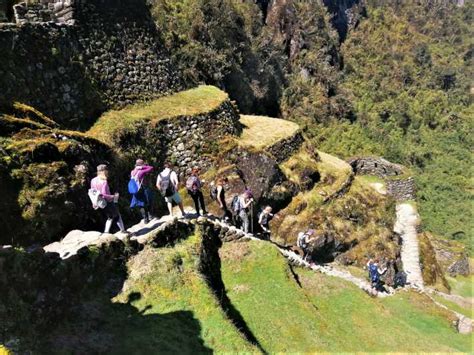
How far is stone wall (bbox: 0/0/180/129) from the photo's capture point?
46.2 feet

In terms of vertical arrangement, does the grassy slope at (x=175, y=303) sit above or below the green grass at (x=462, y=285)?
above

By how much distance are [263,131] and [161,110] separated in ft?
23.0

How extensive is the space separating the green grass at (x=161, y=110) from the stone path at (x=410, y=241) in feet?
43.3

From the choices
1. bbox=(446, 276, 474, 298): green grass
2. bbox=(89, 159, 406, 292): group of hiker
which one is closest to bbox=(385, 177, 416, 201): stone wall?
bbox=(446, 276, 474, 298): green grass

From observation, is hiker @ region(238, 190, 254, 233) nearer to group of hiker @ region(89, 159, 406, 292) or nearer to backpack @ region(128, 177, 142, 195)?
group of hiker @ region(89, 159, 406, 292)

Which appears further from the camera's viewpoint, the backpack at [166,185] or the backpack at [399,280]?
the backpack at [399,280]

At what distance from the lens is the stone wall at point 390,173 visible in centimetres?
4097

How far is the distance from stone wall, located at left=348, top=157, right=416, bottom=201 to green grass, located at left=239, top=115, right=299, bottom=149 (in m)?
18.4

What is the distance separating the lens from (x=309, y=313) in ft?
40.2

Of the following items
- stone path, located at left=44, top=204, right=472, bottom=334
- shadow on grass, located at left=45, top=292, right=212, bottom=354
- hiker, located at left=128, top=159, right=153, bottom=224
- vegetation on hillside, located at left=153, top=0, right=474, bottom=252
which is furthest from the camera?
vegetation on hillside, located at left=153, top=0, right=474, bottom=252

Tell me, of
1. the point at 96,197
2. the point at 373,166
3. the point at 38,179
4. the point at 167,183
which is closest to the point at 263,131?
the point at 167,183

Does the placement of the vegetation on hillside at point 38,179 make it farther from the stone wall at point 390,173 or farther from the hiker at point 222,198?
the stone wall at point 390,173

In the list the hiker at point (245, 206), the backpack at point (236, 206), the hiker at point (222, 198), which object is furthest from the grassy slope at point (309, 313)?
the backpack at point (236, 206)

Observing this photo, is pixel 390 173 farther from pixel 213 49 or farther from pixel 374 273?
pixel 374 273
